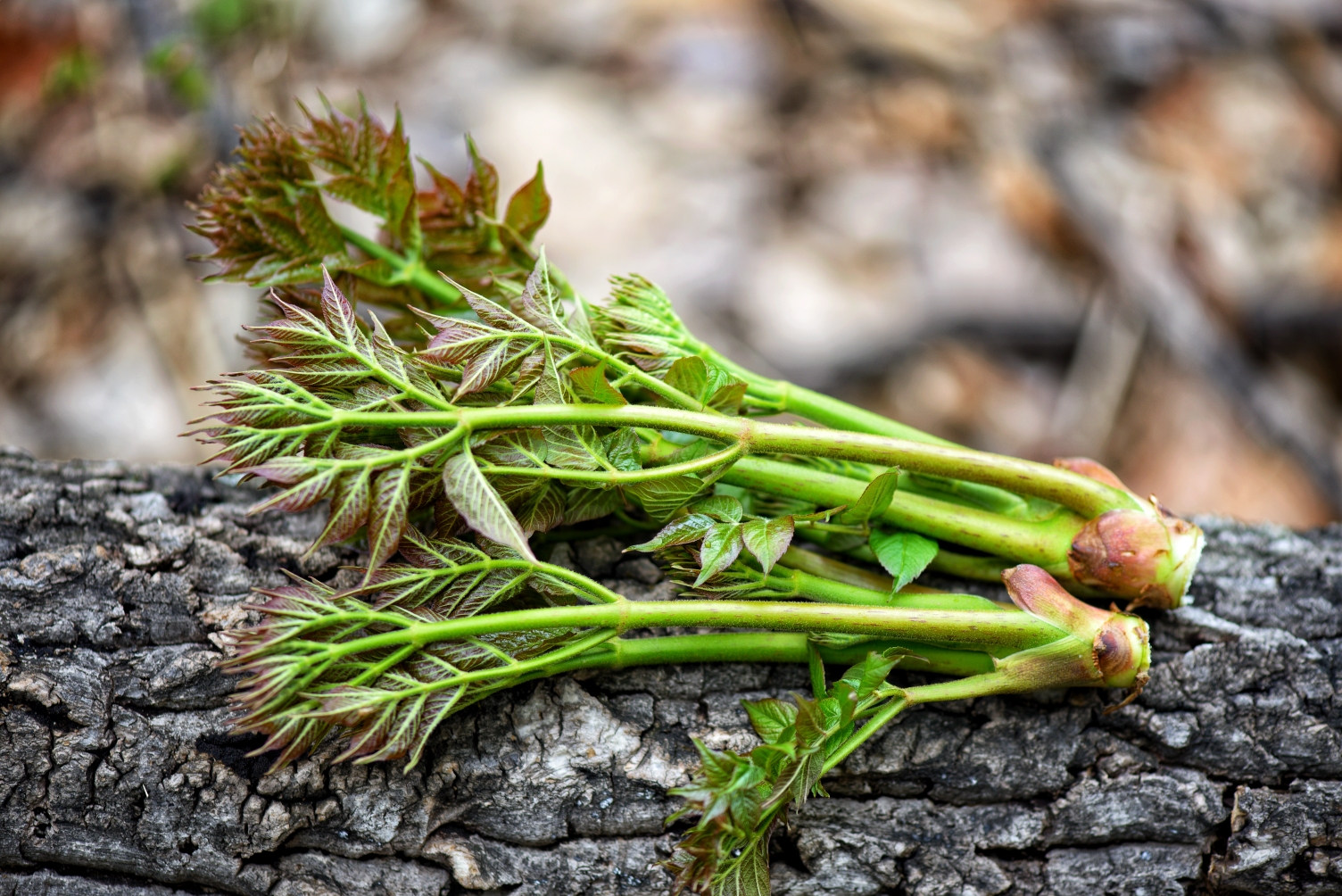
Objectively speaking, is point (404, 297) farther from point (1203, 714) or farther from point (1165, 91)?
point (1165, 91)

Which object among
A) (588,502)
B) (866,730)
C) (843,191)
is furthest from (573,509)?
(843,191)

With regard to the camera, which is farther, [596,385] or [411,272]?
[411,272]

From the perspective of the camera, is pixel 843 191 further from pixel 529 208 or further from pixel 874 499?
pixel 874 499

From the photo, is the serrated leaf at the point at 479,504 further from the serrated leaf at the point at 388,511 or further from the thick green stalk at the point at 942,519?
the thick green stalk at the point at 942,519

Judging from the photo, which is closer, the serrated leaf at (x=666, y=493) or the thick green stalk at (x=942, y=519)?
the serrated leaf at (x=666, y=493)

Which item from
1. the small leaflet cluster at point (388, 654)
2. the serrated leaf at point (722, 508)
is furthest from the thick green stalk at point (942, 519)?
the small leaflet cluster at point (388, 654)

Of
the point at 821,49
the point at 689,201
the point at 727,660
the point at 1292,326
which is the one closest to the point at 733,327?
the point at 689,201
